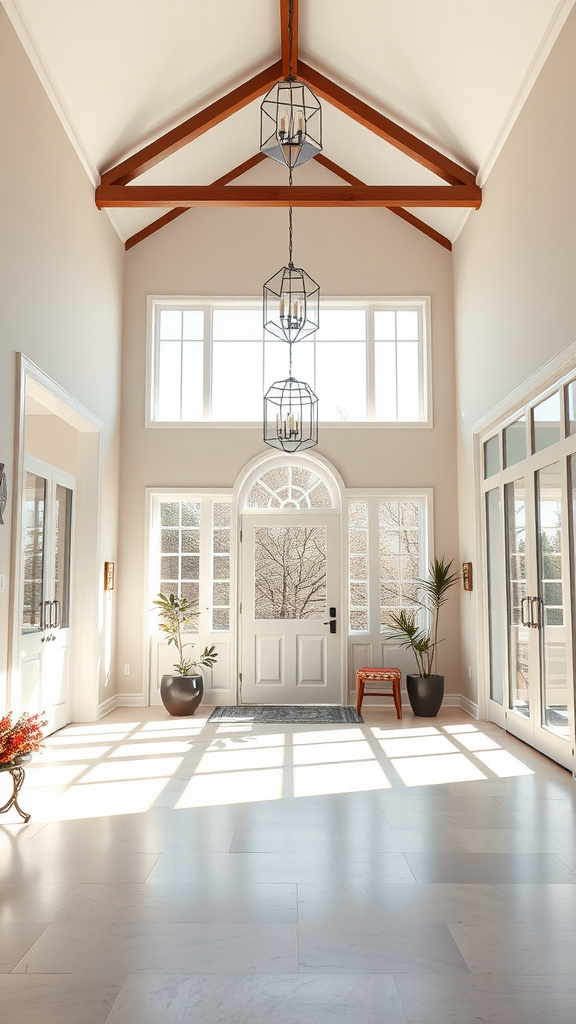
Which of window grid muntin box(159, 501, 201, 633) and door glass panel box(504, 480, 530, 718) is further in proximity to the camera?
window grid muntin box(159, 501, 201, 633)

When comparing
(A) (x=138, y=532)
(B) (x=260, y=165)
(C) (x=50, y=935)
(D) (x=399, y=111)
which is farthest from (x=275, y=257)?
(C) (x=50, y=935)

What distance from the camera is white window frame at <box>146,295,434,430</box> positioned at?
841 centimetres

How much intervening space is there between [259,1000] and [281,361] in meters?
6.99

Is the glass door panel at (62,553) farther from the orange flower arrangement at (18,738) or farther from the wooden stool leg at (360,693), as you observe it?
the wooden stool leg at (360,693)

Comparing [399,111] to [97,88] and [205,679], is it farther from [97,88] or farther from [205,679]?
[205,679]

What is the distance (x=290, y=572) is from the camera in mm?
8336

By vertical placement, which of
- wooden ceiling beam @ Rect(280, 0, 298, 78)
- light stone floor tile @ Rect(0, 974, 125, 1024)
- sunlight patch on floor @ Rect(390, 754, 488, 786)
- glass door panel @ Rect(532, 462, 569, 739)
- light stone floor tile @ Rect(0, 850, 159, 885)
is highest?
wooden ceiling beam @ Rect(280, 0, 298, 78)

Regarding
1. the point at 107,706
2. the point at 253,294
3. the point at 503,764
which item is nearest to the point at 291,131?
the point at 503,764

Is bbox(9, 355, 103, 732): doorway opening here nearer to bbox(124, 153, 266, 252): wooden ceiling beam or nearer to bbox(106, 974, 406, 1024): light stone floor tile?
bbox(124, 153, 266, 252): wooden ceiling beam

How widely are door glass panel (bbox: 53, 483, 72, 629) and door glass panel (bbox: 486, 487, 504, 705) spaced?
12.3ft

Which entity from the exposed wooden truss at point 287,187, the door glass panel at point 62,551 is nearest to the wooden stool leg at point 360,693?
the door glass panel at point 62,551

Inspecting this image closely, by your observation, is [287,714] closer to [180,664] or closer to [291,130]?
[180,664]

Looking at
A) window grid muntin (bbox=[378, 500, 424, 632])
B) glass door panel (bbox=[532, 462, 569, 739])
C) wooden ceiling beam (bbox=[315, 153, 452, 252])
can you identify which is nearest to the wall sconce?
window grid muntin (bbox=[378, 500, 424, 632])

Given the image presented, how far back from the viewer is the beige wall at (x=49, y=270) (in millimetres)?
4805
